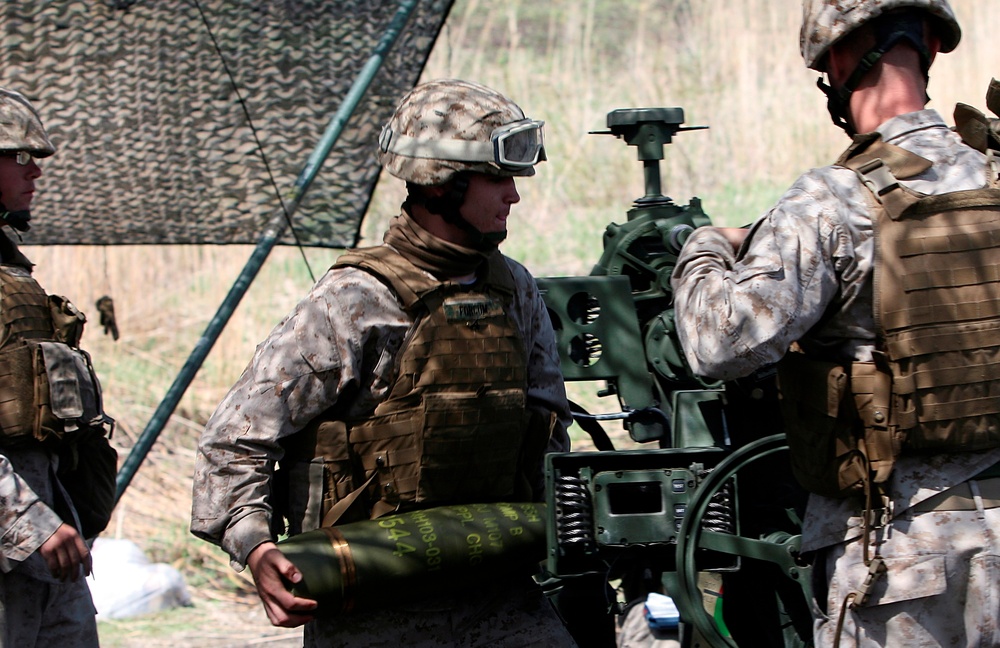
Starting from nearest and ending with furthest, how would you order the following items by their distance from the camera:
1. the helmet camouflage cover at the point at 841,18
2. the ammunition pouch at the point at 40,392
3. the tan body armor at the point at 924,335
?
the tan body armor at the point at 924,335
the helmet camouflage cover at the point at 841,18
the ammunition pouch at the point at 40,392

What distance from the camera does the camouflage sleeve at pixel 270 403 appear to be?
309 cm

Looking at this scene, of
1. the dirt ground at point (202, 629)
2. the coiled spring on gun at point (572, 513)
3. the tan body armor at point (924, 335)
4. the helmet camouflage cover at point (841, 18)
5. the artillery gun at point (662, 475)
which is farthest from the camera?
the dirt ground at point (202, 629)

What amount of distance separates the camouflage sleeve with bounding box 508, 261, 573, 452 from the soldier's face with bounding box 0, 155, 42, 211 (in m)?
1.51

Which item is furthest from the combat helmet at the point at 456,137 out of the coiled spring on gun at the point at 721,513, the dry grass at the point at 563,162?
the dry grass at the point at 563,162

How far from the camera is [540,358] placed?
11.6 feet

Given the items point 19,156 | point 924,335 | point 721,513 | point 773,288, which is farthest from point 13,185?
point 924,335

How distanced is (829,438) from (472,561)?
809mm

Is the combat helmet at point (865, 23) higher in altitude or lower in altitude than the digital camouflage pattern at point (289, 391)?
higher

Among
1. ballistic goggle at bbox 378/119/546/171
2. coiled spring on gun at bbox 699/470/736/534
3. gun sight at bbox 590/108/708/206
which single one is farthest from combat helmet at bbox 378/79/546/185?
gun sight at bbox 590/108/708/206

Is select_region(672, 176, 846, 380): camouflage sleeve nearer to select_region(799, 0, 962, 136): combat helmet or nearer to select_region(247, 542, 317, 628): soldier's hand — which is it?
select_region(799, 0, 962, 136): combat helmet

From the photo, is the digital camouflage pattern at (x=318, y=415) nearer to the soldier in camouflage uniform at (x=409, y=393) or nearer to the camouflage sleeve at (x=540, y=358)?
the soldier in camouflage uniform at (x=409, y=393)

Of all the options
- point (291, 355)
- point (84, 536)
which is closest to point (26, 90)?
point (84, 536)

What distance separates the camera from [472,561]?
316 cm

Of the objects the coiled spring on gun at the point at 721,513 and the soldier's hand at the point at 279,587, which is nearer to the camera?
the soldier's hand at the point at 279,587
